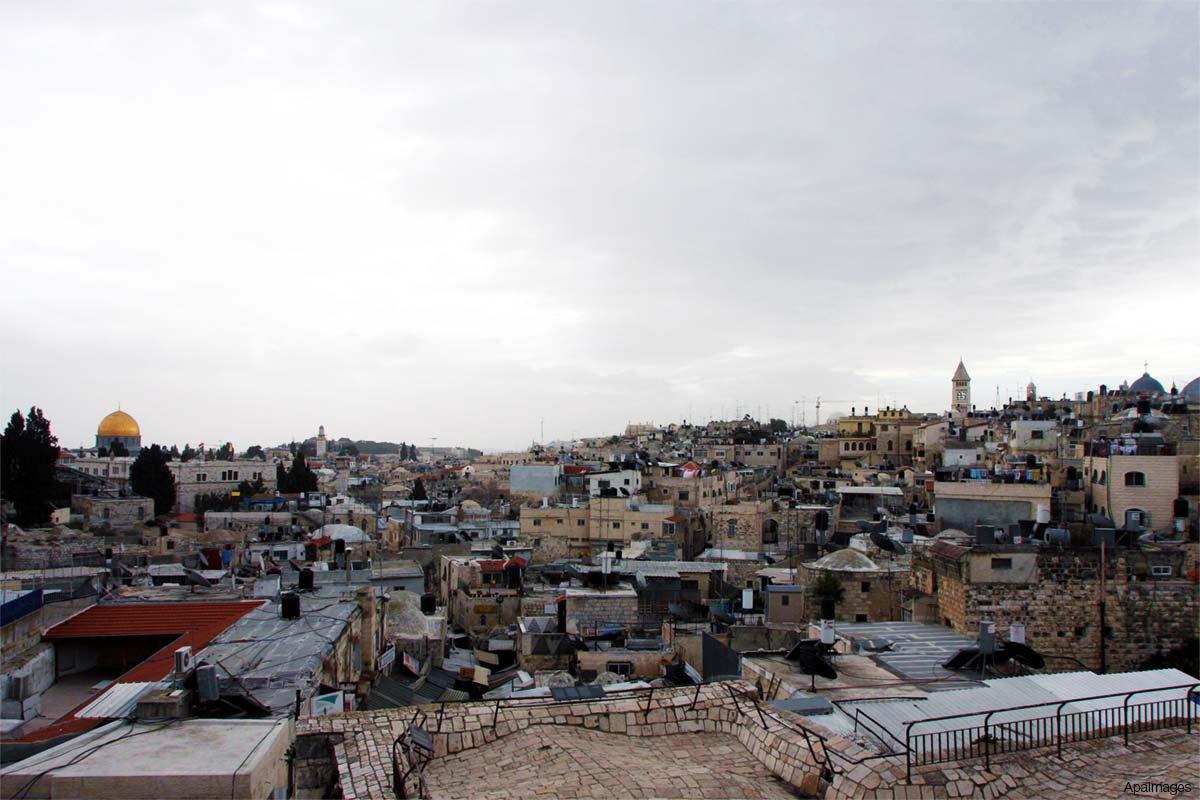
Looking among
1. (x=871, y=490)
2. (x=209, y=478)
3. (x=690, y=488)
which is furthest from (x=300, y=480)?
(x=871, y=490)

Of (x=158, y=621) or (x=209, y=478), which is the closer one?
(x=158, y=621)

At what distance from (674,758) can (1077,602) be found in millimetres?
10716

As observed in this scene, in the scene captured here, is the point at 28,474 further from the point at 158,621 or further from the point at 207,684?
the point at 207,684

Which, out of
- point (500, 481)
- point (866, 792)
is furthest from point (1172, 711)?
point (500, 481)

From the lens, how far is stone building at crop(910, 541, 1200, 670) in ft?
47.0

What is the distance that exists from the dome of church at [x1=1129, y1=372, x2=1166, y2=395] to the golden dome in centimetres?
8052

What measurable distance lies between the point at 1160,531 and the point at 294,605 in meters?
23.7

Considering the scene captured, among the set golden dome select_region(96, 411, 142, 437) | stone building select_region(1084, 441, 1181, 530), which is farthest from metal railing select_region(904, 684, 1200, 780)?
golden dome select_region(96, 411, 142, 437)

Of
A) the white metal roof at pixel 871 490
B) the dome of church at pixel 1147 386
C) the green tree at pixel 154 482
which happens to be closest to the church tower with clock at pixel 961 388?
the dome of church at pixel 1147 386

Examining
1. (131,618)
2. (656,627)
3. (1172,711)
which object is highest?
(1172,711)

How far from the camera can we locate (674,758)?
6938 mm

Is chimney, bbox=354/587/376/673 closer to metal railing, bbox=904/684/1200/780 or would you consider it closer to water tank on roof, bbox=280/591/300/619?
water tank on roof, bbox=280/591/300/619

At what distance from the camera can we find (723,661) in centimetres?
1492

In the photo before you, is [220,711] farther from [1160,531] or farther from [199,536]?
[199,536]
